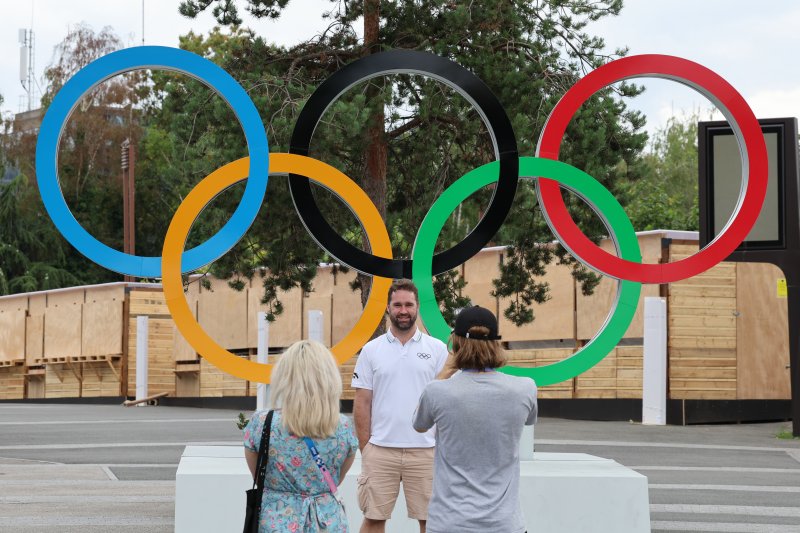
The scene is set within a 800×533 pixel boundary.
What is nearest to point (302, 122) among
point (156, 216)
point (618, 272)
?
point (618, 272)

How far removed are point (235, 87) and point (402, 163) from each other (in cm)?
767

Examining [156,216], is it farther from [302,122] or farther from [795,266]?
[302,122]

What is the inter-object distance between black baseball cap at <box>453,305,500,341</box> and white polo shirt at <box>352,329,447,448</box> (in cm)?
183

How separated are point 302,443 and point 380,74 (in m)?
5.81

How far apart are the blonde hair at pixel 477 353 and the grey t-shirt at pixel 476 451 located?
0.18ft

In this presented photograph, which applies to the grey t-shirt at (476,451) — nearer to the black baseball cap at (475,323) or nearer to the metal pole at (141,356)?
the black baseball cap at (475,323)

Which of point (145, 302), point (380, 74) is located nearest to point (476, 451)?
point (380, 74)

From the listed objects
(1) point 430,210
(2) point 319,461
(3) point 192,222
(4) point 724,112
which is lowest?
(2) point 319,461

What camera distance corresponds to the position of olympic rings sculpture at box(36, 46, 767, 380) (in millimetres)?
9930

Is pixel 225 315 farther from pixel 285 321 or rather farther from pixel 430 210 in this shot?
pixel 430 210

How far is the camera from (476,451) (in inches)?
204

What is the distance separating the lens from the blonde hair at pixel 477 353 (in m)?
5.25

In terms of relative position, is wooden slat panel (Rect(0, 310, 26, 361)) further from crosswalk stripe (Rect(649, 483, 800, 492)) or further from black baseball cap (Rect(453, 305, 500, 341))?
black baseball cap (Rect(453, 305, 500, 341))

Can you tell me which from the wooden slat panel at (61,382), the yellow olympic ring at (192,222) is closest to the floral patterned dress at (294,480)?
the yellow olympic ring at (192,222)
